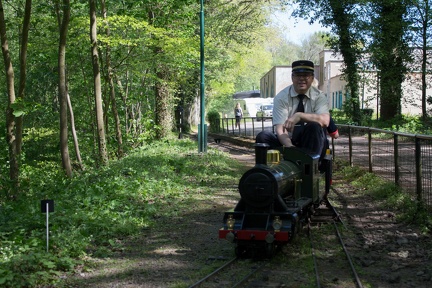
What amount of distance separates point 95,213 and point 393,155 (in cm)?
629

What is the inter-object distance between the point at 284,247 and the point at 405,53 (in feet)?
72.4

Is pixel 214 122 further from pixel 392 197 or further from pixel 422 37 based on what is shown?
pixel 392 197

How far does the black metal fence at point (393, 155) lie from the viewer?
9.59 m

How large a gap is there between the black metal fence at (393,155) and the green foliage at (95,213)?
11.3ft

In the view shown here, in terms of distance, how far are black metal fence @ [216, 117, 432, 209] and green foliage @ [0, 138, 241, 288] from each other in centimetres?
344

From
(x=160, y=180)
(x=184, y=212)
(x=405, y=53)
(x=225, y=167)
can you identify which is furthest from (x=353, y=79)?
(x=184, y=212)

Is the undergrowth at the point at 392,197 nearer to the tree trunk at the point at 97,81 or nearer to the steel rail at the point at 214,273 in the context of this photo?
the steel rail at the point at 214,273

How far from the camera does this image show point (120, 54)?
854 inches

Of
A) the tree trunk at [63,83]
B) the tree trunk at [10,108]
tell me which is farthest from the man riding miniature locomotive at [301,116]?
the tree trunk at [63,83]

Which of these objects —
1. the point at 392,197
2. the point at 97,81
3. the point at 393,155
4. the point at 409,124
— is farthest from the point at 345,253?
the point at 409,124

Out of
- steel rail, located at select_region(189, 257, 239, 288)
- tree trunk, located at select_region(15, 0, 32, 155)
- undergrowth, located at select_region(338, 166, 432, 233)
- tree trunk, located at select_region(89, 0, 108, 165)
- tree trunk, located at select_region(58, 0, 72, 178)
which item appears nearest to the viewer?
steel rail, located at select_region(189, 257, 239, 288)

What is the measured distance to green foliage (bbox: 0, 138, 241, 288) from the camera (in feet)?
22.0

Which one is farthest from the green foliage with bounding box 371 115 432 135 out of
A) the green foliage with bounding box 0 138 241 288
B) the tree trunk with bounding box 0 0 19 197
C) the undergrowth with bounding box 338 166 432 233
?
the tree trunk with bounding box 0 0 19 197

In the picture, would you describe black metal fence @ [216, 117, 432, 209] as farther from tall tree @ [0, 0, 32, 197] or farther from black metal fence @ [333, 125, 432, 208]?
tall tree @ [0, 0, 32, 197]
